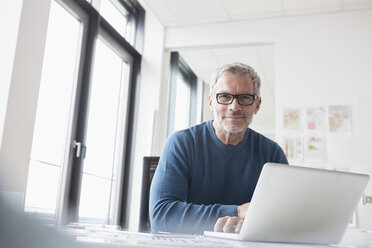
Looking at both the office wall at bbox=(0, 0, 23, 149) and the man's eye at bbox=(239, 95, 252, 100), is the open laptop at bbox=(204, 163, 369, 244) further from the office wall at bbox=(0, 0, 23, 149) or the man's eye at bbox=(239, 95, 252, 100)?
the office wall at bbox=(0, 0, 23, 149)

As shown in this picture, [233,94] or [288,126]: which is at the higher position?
[288,126]

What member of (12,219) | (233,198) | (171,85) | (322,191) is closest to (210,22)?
(171,85)

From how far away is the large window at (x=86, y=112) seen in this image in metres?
2.50

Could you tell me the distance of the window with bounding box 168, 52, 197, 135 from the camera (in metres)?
3.93

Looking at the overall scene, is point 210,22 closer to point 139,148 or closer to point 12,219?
point 139,148

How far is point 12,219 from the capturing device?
0.13 metres

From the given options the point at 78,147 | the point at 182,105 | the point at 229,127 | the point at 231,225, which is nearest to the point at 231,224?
the point at 231,225

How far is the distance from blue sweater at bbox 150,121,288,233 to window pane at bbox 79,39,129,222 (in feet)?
5.99

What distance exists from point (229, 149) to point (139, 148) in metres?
2.39

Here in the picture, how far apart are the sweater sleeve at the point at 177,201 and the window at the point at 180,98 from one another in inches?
98.3

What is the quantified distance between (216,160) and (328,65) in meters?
2.48

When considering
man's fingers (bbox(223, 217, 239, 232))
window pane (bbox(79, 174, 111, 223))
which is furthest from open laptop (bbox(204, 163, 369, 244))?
window pane (bbox(79, 174, 111, 223))

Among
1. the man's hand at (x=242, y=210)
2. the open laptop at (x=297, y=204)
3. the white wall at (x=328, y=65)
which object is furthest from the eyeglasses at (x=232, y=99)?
the white wall at (x=328, y=65)

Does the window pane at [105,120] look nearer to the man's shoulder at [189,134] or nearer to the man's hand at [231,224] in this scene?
the man's shoulder at [189,134]
